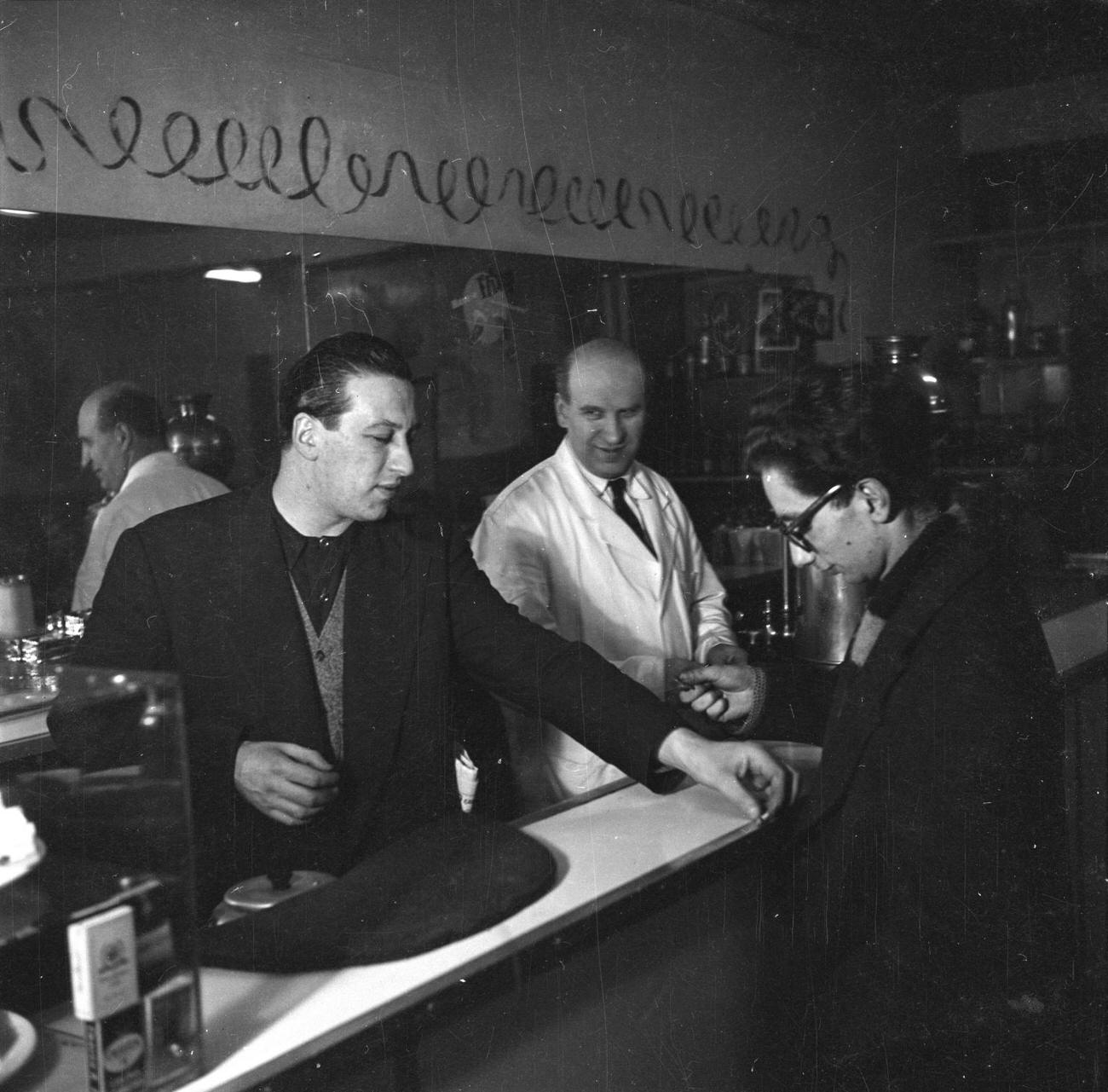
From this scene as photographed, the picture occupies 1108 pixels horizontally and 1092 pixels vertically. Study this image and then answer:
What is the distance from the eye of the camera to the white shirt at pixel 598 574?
1.70m

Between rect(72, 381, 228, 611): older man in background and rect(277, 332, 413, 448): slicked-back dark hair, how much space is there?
20 centimetres

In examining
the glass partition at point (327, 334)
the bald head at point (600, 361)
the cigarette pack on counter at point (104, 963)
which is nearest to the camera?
the cigarette pack on counter at point (104, 963)

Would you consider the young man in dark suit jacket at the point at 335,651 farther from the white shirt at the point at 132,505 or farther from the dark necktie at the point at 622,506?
the dark necktie at the point at 622,506

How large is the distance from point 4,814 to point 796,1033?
44.0 inches

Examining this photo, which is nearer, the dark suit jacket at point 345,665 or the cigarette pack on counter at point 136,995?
the cigarette pack on counter at point 136,995

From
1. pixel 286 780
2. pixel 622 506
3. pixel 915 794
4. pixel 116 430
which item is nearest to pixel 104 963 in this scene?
pixel 286 780

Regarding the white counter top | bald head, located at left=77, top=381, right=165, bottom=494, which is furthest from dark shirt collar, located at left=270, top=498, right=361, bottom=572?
the white counter top

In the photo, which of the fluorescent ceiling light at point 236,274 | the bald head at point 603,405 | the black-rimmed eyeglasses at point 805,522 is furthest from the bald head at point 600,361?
the fluorescent ceiling light at point 236,274

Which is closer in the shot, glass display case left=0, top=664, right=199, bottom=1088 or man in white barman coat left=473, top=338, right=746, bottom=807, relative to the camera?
glass display case left=0, top=664, right=199, bottom=1088

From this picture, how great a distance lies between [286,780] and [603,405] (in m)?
0.76

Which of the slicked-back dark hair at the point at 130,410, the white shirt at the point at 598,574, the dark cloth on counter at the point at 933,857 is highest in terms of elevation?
the slicked-back dark hair at the point at 130,410

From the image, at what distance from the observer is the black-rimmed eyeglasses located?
1370 mm

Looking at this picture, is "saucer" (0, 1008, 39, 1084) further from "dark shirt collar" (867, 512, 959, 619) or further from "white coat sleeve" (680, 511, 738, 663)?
"white coat sleeve" (680, 511, 738, 663)

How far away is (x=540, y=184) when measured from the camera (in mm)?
1443
